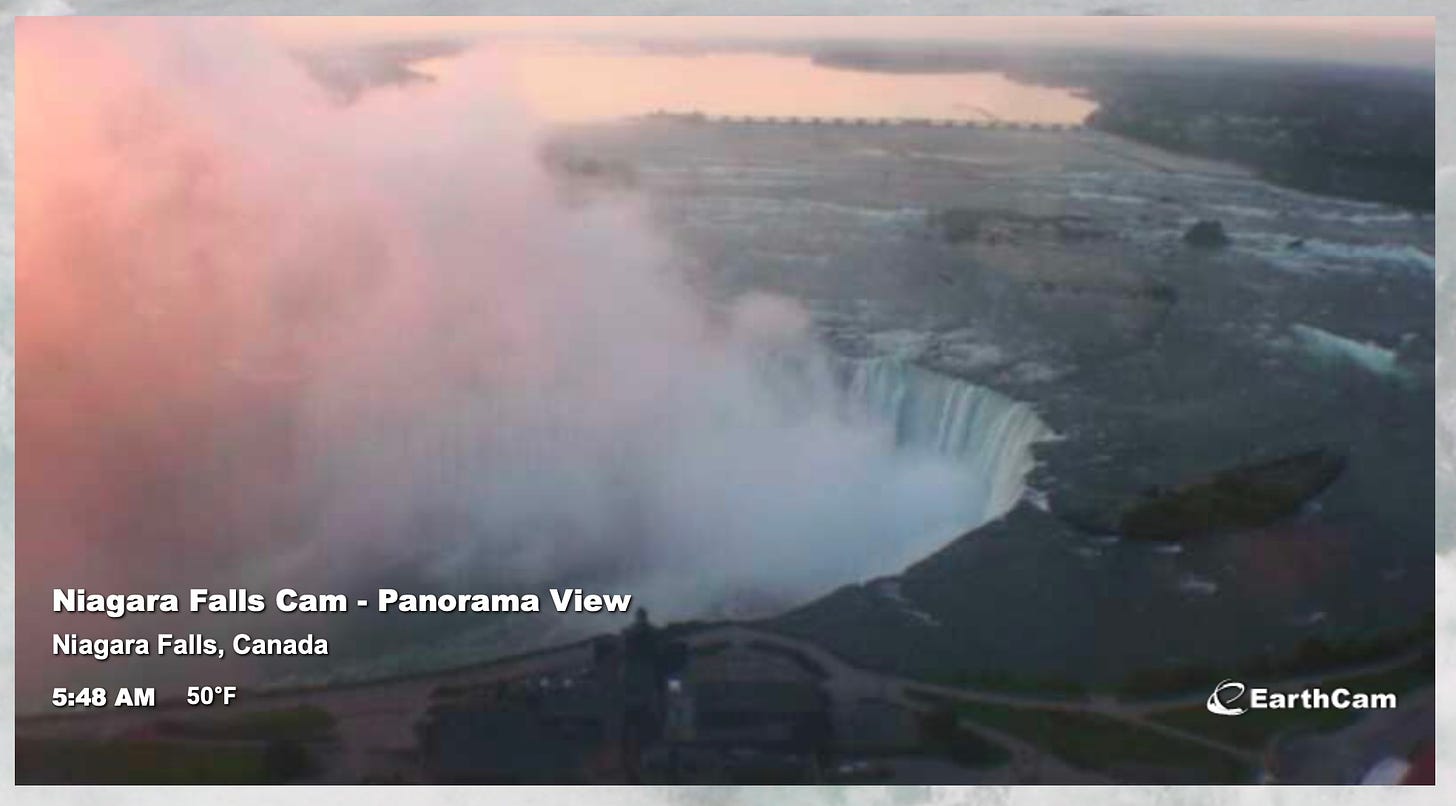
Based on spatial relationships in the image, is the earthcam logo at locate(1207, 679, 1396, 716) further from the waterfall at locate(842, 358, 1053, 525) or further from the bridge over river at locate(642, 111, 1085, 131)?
the bridge over river at locate(642, 111, 1085, 131)

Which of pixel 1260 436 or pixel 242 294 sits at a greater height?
pixel 242 294

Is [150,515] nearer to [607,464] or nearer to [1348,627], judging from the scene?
[607,464]

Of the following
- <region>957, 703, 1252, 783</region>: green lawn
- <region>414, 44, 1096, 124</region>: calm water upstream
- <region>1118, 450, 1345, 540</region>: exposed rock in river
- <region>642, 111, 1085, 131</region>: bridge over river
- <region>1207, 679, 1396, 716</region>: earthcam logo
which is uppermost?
<region>414, 44, 1096, 124</region>: calm water upstream

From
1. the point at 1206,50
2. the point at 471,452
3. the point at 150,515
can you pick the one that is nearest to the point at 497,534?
the point at 471,452

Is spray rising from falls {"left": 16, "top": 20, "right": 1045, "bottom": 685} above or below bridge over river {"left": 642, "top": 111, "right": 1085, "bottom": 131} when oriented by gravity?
below

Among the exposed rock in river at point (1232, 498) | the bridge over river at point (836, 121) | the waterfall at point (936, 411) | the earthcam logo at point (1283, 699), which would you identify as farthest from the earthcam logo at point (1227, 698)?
the bridge over river at point (836, 121)

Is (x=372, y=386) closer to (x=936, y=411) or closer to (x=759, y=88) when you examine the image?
(x=759, y=88)

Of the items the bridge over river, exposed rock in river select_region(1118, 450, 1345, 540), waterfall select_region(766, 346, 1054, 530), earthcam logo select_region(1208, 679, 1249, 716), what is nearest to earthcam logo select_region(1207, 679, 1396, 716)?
earthcam logo select_region(1208, 679, 1249, 716)

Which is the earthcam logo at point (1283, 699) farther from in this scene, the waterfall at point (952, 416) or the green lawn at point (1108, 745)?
the waterfall at point (952, 416)
